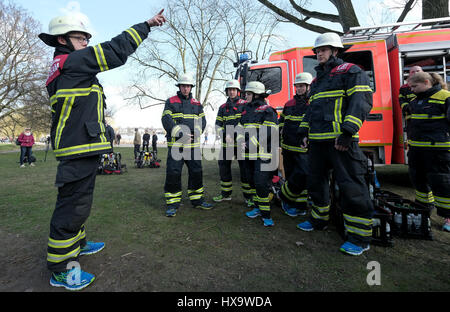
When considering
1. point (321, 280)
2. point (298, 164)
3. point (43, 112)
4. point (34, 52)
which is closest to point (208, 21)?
point (34, 52)

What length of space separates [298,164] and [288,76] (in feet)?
8.75

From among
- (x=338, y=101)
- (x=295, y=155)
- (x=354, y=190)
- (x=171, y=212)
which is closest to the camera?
(x=354, y=190)

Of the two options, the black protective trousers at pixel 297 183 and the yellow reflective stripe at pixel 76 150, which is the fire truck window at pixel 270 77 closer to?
the black protective trousers at pixel 297 183

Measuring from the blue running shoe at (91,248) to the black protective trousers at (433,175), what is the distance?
15.1ft

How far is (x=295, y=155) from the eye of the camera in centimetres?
397

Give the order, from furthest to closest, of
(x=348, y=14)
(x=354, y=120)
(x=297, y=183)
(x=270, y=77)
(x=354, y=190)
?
(x=348, y=14) → (x=270, y=77) → (x=297, y=183) → (x=354, y=190) → (x=354, y=120)

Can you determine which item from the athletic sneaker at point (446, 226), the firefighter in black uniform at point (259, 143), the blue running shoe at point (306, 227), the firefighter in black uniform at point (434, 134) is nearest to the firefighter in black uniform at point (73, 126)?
the firefighter in black uniform at point (259, 143)

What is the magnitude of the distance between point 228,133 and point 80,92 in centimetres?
302

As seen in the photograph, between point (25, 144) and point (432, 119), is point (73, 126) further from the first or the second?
point (25, 144)

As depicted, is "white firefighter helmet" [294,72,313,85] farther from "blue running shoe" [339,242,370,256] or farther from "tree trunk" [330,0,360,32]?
"tree trunk" [330,0,360,32]

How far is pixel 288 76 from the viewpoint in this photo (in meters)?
5.55

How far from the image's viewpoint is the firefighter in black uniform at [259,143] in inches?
138

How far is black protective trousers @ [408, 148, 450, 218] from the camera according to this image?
3.34m

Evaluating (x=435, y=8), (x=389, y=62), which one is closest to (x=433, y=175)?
(x=389, y=62)
